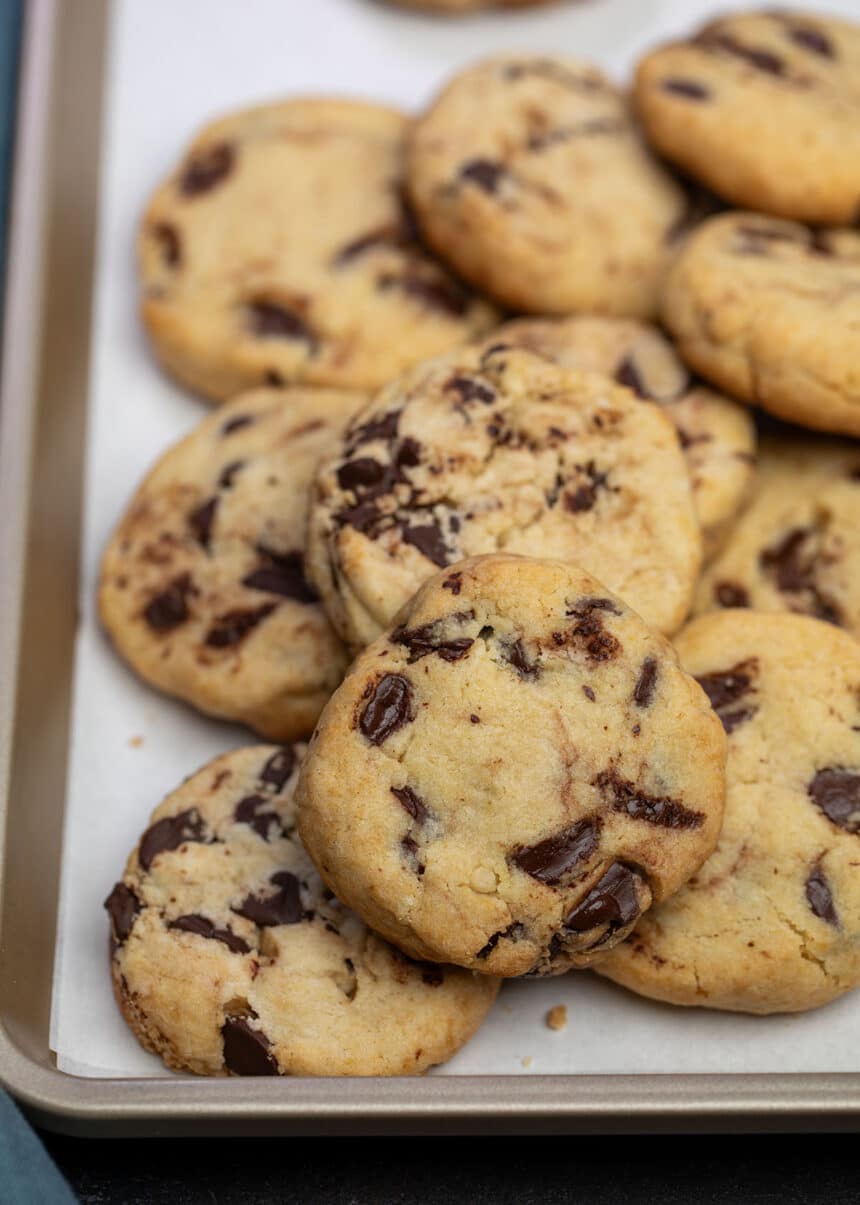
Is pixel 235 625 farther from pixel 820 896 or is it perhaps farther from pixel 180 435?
pixel 820 896

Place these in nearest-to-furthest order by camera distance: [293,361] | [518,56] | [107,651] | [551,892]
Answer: [551,892] < [107,651] < [293,361] < [518,56]

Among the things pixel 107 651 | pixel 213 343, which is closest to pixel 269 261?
pixel 213 343

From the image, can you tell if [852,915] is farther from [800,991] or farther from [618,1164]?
[618,1164]

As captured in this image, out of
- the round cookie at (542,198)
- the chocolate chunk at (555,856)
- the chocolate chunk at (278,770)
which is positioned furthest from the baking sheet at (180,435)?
the round cookie at (542,198)

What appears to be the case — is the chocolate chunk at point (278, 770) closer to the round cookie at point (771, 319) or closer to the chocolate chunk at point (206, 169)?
the round cookie at point (771, 319)

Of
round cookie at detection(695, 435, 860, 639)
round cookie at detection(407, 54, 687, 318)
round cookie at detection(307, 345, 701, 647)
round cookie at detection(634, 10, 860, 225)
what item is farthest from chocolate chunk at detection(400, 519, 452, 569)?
round cookie at detection(634, 10, 860, 225)

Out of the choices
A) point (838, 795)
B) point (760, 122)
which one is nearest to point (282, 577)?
point (838, 795)
